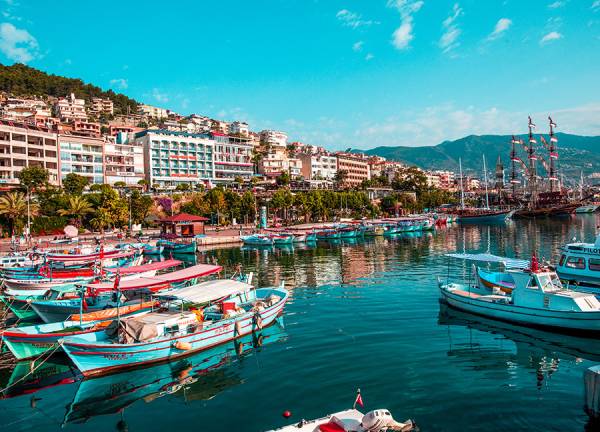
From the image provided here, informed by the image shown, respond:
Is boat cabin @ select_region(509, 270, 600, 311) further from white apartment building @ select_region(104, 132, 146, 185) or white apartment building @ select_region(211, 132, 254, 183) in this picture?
white apartment building @ select_region(211, 132, 254, 183)

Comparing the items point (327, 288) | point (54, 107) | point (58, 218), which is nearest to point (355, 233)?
point (327, 288)

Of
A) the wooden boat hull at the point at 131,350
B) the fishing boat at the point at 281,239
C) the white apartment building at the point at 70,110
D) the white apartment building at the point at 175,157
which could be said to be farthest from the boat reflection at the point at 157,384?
the white apartment building at the point at 70,110

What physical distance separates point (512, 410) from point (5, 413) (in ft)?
56.2

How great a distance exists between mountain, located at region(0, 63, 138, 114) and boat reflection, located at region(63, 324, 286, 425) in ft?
563

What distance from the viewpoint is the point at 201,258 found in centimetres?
5653

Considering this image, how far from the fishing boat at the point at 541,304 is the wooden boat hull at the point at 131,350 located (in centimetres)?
1430

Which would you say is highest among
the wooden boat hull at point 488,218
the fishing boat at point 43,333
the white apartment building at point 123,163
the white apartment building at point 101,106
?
the white apartment building at point 101,106

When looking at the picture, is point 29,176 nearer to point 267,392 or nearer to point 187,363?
point 187,363

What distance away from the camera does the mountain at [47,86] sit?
15700 centimetres

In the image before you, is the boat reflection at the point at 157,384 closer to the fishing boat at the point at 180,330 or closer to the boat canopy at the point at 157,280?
the fishing boat at the point at 180,330

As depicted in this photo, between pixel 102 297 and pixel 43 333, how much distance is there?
629cm

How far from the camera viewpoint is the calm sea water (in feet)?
44.5

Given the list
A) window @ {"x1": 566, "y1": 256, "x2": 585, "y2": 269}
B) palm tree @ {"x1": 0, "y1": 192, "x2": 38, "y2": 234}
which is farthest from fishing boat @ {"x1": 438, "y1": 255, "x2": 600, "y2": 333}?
palm tree @ {"x1": 0, "y1": 192, "x2": 38, "y2": 234}

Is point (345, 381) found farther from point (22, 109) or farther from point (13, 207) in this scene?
point (22, 109)
